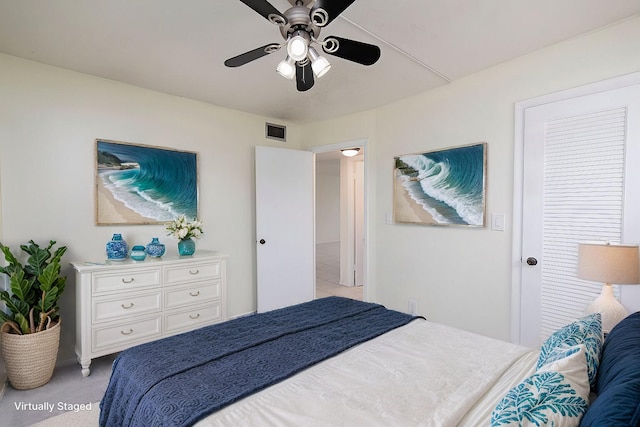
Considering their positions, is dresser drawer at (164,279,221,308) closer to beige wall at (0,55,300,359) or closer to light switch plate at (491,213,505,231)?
beige wall at (0,55,300,359)

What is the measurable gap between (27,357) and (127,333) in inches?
23.6

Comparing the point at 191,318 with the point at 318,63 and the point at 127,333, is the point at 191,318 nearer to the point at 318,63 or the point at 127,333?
the point at 127,333

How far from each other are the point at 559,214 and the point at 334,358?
1.92 meters

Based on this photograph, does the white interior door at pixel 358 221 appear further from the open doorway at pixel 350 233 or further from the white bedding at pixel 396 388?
the white bedding at pixel 396 388

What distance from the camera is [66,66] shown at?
256 cm

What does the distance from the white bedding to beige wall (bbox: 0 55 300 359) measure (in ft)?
8.03

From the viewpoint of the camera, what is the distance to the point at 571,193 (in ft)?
7.19

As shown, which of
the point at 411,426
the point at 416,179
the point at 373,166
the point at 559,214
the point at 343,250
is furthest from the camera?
the point at 343,250

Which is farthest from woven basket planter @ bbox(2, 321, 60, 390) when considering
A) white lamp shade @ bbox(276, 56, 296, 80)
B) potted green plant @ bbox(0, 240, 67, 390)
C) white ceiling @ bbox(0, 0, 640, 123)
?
white lamp shade @ bbox(276, 56, 296, 80)

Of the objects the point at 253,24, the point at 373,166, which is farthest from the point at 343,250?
the point at 253,24

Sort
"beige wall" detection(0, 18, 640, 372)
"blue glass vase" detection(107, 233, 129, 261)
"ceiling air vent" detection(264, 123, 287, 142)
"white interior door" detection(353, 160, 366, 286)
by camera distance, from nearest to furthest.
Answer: "beige wall" detection(0, 18, 640, 372)
"blue glass vase" detection(107, 233, 129, 261)
"ceiling air vent" detection(264, 123, 287, 142)
"white interior door" detection(353, 160, 366, 286)

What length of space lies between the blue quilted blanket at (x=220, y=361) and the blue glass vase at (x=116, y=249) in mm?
1438

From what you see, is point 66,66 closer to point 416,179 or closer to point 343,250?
point 416,179

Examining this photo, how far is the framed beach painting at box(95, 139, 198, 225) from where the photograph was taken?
9.28 feet
